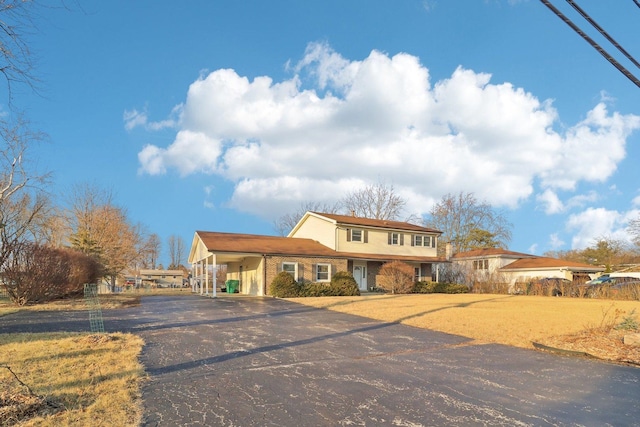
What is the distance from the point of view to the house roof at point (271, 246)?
81.5 feet

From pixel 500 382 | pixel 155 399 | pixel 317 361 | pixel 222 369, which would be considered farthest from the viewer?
pixel 317 361

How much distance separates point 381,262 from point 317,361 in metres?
25.1

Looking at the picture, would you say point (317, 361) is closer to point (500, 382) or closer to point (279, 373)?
point (279, 373)

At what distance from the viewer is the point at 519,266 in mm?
38000

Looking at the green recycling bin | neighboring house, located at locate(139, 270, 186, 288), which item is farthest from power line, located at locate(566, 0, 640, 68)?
neighboring house, located at locate(139, 270, 186, 288)

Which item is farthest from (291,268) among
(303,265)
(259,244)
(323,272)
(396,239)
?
(396,239)

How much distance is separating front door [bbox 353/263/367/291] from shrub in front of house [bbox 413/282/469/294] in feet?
12.2

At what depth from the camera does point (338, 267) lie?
1103 inches

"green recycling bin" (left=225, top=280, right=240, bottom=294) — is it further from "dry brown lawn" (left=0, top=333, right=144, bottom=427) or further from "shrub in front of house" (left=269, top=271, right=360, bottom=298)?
"dry brown lawn" (left=0, top=333, right=144, bottom=427)

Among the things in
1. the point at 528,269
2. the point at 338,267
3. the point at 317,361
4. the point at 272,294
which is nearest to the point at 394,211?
the point at 528,269

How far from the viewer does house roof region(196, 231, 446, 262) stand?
24844mm

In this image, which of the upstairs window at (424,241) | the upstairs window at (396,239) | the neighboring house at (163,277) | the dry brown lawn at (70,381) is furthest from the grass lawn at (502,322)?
the neighboring house at (163,277)

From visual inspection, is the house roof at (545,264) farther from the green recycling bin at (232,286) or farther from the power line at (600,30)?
the power line at (600,30)

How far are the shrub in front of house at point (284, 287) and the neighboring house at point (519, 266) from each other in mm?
17627
